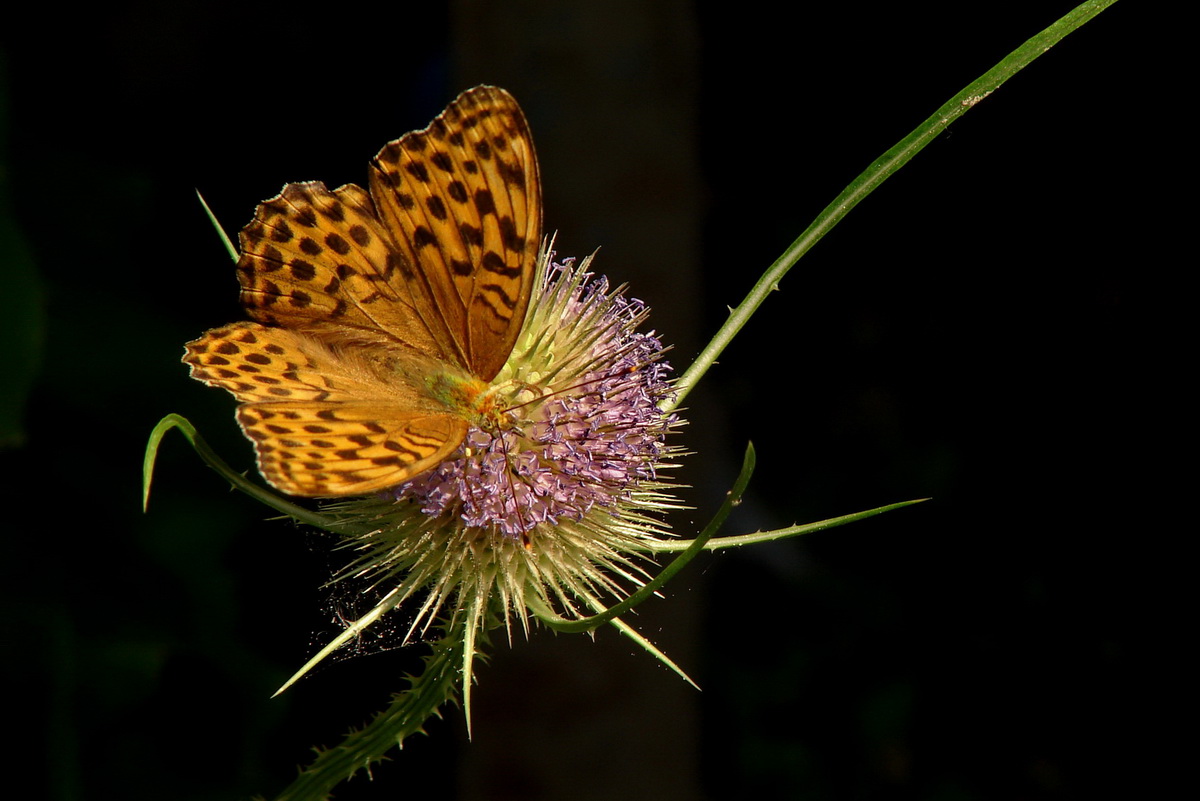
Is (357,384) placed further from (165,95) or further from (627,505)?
(165,95)

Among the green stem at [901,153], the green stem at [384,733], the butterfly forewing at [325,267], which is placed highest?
the green stem at [901,153]

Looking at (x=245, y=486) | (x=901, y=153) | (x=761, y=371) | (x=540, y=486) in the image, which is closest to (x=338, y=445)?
(x=245, y=486)

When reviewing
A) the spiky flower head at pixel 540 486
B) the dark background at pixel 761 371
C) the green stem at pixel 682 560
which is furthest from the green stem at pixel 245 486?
the dark background at pixel 761 371

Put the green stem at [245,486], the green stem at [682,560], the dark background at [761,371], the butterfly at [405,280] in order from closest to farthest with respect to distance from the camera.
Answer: the green stem at [682,560]
the green stem at [245,486]
the butterfly at [405,280]
the dark background at [761,371]

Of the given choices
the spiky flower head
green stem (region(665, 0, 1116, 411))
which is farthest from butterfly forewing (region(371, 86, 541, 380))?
green stem (region(665, 0, 1116, 411))

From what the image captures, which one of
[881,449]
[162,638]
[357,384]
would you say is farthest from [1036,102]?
[162,638]

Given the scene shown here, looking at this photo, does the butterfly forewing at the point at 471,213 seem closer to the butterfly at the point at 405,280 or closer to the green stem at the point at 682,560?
the butterfly at the point at 405,280

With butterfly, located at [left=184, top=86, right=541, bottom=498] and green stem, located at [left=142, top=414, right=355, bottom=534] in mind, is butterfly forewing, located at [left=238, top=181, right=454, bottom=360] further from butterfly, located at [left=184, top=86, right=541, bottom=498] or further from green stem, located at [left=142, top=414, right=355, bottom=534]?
green stem, located at [left=142, top=414, right=355, bottom=534]
